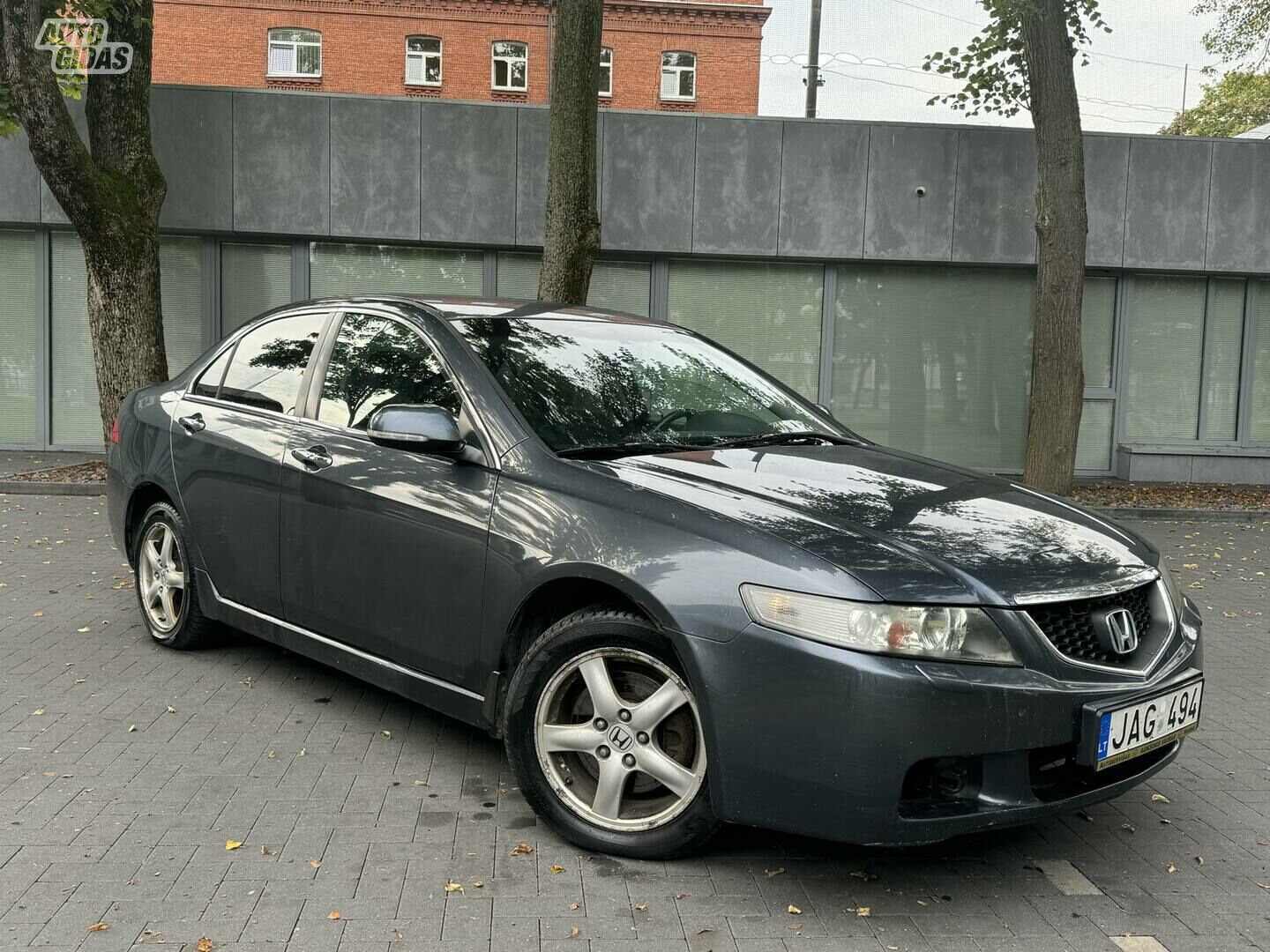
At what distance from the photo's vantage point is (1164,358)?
1525 cm

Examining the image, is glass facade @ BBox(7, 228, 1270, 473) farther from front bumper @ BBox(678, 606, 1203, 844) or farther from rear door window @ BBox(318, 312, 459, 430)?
front bumper @ BBox(678, 606, 1203, 844)

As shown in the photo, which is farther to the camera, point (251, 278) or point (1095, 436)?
point (1095, 436)

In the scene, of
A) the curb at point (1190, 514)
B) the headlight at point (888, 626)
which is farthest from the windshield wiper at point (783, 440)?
the curb at point (1190, 514)

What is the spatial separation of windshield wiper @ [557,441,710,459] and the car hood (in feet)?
0.25

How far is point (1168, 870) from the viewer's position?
3566mm

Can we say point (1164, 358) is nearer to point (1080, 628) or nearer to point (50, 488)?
point (50, 488)

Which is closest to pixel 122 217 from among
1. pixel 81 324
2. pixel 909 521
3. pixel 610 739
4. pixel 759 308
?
pixel 81 324

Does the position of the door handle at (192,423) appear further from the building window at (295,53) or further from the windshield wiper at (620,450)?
the building window at (295,53)

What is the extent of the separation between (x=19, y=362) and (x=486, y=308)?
12.3 meters

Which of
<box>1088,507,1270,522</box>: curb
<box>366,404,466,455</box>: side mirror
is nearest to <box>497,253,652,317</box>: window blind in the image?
<box>1088,507,1270,522</box>: curb

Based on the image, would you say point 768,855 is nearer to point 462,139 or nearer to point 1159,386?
point 462,139

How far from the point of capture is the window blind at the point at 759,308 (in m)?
14.8

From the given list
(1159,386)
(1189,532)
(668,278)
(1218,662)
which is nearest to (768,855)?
(1218,662)

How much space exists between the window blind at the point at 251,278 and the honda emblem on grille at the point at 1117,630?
12827 millimetres
